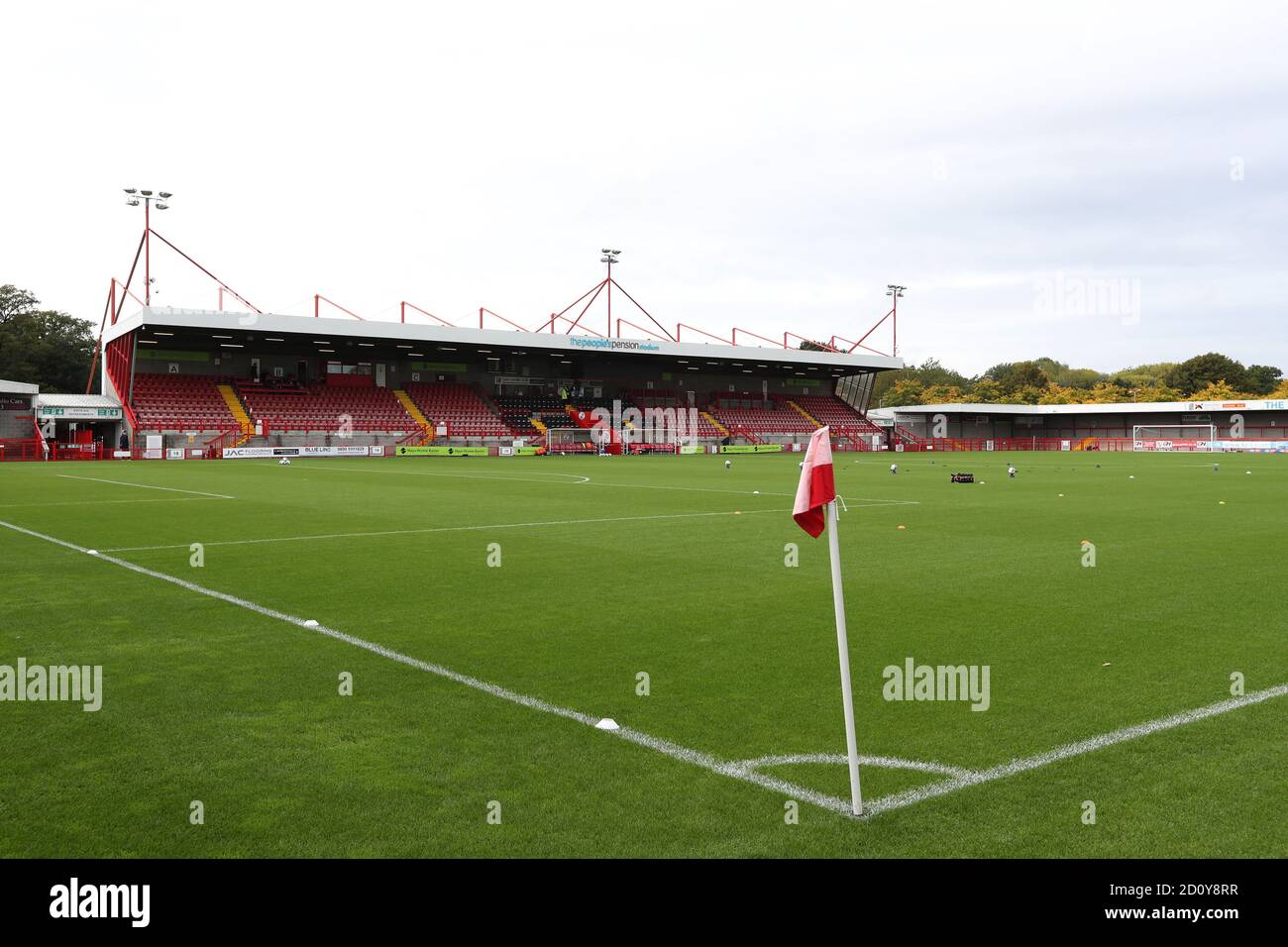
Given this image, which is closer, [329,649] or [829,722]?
[829,722]

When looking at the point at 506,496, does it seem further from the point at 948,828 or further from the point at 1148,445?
the point at 1148,445

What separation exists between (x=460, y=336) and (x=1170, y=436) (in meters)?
68.0

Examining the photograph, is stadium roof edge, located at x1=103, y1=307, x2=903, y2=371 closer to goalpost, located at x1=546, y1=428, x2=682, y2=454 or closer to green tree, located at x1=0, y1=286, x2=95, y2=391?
goalpost, located at x1=546, y1=428, x2=682, y2=454

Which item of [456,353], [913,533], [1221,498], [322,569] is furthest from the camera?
[456,353]

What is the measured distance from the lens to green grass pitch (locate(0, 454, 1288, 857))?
447cm

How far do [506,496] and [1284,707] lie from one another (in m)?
21.0

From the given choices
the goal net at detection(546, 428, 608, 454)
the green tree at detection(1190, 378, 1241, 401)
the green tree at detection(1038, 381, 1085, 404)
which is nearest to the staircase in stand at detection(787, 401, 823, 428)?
the goal net at detection(546, 428, 608, 454)

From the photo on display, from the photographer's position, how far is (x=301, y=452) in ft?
193

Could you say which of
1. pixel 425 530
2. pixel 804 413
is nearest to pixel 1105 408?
pixel 804 413

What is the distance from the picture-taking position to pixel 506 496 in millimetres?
25844

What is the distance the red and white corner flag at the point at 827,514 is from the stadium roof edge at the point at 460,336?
5899 cm

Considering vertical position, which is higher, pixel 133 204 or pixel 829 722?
pixel 133 204
